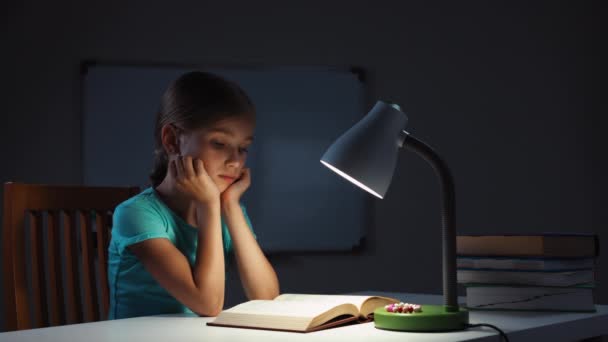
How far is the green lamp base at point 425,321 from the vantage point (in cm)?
98

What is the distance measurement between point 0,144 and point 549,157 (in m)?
2.43

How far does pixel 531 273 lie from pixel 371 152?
428mm

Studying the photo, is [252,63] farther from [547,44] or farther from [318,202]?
[547,44]

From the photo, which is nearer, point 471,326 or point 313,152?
point 471,326

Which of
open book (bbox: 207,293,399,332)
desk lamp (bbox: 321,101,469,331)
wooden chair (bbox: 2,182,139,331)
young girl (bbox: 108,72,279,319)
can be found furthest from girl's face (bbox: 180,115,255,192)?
desk lamp (bbox: 321,101,469,331)

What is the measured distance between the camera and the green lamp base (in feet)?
3.20

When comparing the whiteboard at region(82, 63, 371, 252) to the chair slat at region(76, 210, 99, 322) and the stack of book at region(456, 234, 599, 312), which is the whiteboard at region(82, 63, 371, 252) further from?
the stack of book at region(456, 234, 599, 312)

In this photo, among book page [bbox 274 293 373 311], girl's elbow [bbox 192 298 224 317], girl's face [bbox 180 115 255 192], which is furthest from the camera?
girl's face [bbox 180 115 255 192]

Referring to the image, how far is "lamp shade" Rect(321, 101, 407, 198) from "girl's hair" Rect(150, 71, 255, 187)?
550 mm

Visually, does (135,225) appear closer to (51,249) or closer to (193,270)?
(193,270)

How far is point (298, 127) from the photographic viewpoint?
126 inches

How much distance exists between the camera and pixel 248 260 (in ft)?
4.99

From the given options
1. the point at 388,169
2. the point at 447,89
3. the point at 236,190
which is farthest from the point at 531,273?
the point at 447,89

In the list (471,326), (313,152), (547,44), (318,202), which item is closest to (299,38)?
(313,152)
